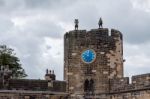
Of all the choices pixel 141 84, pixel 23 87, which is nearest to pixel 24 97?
pixel 23 87

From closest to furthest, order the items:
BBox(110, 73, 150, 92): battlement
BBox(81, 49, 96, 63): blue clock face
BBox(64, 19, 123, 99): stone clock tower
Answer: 1. BBox(110, 73, 150, 92): battlement
2. BBox(64, 19, 123, 99): stone clock tower
3. BBox(81, 49, 96, 63): blue clock face

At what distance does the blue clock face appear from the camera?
32.9 m

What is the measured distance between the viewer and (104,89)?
107 feet

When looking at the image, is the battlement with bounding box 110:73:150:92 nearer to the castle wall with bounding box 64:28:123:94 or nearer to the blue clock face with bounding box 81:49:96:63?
the castle wall with bounding box 64:28:123:94

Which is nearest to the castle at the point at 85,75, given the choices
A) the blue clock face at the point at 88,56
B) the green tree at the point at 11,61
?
the blue clock face at the point at 88,56

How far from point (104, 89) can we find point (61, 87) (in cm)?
305

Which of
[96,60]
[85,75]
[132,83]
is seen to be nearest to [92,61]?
[96,60]

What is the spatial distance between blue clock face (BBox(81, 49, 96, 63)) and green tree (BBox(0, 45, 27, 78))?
36.7 ft

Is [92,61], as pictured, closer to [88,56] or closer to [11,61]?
[88,56]

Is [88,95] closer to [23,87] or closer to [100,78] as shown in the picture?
[100,78]

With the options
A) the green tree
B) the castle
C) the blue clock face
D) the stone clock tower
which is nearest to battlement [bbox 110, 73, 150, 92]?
the castle

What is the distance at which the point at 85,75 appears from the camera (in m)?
32.8

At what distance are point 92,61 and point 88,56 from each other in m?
0.46

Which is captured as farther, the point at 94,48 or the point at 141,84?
the point at 94,48
